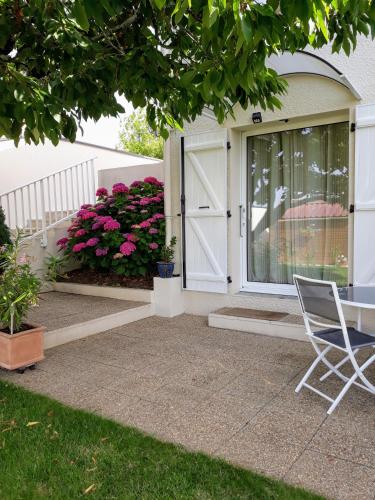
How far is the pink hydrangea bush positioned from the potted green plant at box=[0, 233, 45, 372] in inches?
97.2

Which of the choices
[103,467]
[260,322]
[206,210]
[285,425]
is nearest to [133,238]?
[206,210]

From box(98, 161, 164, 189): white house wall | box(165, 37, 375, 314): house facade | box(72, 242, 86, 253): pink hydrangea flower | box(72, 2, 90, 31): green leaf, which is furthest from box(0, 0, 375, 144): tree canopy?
box(98, 161, 164, 189): white house wall

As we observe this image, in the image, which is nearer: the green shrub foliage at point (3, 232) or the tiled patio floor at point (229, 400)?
the tiled patio floor at point (229, 400)

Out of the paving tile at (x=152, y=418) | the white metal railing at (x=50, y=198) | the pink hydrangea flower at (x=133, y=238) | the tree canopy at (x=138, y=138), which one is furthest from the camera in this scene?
the tree canopy at (x=138, y=138)

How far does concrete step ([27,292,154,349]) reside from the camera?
4406 mm

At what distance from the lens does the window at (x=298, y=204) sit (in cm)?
481

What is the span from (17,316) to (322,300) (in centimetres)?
254

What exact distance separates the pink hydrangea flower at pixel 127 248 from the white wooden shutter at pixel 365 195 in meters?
3.15

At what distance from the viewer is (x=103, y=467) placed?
2121 millimetres

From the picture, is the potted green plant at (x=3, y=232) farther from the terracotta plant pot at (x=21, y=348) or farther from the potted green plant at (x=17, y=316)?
the terracotta plant pot at (x=21, y=348)

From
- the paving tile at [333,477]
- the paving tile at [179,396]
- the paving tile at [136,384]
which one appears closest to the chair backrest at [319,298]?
the paving tile at [333,477]

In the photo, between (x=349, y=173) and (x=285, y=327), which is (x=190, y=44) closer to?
(x=349, y=173)

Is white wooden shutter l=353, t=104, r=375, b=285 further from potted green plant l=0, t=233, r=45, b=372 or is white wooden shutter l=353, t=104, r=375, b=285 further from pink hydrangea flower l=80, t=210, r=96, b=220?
pink hydrangea flower l=80, t=210, r=96, b=220

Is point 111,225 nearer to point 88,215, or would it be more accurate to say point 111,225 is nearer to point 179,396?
point 88,215
